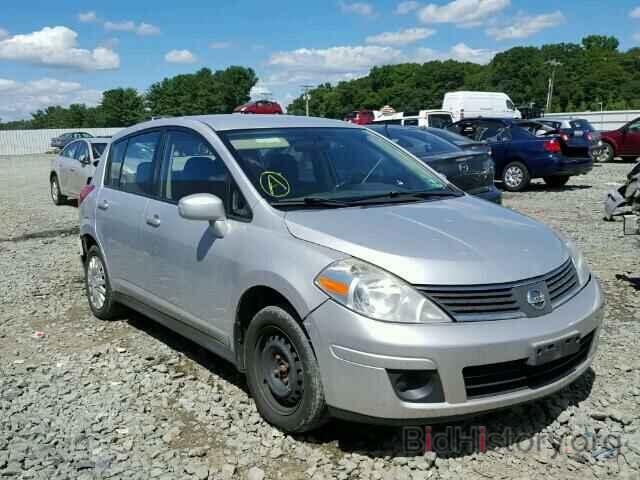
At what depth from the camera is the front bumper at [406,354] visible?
2.87 metres

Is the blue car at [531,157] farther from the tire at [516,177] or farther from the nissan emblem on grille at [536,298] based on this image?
the nissan emblem on grille at [536,298]

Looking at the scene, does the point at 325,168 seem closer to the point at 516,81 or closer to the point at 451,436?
the point at 451,436

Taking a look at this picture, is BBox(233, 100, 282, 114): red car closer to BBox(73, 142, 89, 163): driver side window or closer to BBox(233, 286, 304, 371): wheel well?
BBox(73, 142, 89, 163): driver side window

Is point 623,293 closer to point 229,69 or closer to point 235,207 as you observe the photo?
point 235,207

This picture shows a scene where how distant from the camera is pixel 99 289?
5629 millimetres

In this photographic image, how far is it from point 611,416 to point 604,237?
576 centimetres

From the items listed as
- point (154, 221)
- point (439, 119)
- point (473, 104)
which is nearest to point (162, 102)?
point (473, 104)

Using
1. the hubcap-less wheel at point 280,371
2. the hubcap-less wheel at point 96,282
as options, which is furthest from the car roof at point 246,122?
the hubcap-less wheel at point 280,371

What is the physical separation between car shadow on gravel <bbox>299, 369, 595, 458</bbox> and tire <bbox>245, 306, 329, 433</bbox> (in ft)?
0.73

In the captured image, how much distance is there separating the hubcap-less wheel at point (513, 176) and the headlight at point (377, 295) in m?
12.5

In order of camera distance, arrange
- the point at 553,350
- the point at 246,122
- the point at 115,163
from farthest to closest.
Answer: the point at 115,163
the point at 246,122
the point at 553,350

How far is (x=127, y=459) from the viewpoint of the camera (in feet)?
10.9

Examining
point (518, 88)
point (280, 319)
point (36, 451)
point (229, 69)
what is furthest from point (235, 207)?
point (229, 69)

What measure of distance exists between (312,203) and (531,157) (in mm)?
11957
